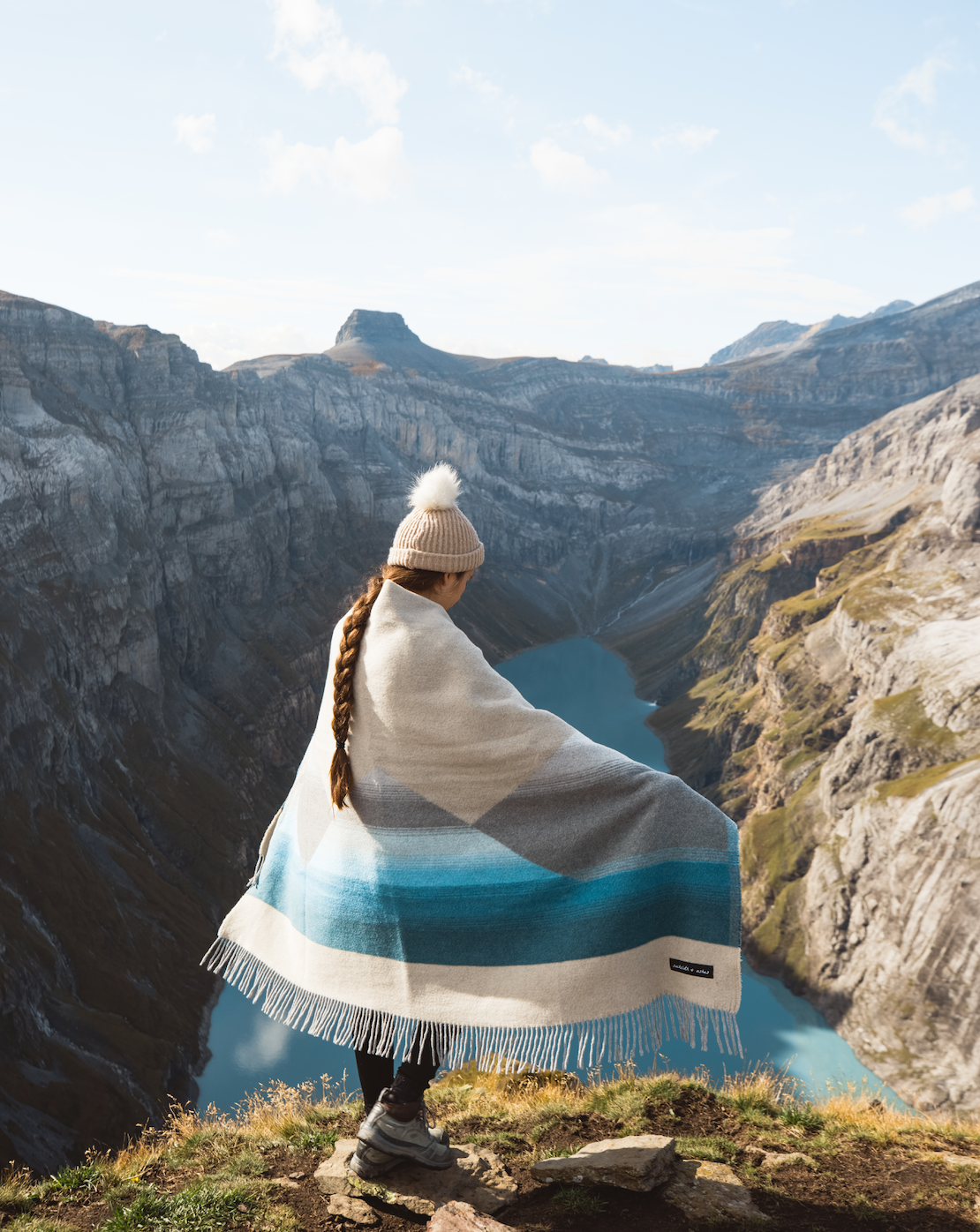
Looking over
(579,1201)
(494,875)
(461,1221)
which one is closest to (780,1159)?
(579,1201)

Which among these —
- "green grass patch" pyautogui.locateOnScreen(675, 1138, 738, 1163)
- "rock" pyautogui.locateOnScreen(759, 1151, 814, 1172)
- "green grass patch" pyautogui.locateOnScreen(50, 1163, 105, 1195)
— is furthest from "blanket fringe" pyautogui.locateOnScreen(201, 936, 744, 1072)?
"green grass patch" pyautogui.locateOnScreen(50, 1163, 105, 1195)

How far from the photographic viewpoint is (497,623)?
152 meters

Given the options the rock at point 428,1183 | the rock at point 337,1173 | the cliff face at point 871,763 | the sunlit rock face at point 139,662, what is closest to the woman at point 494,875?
the rock at point 428,1183

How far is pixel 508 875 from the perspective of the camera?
3.85 meters

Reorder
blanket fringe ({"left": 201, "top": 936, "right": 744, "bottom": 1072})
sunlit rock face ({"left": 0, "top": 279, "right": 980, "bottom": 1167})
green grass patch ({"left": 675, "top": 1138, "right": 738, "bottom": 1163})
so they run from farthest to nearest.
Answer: sunlit rock face ({"left": 0, "top": 279, "right": 980, "bottom": 1167})
green grass patch ({"left": 675, "top": 1138, "right": 738, "bottom": 1163})
blanket fringe ({"left": 201, "top": 936, "right": 744, "bottom": 1072})

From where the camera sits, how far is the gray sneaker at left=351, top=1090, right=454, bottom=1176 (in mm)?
4391

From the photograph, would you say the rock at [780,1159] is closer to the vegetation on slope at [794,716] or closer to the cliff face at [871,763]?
the cliff face at [871,763]

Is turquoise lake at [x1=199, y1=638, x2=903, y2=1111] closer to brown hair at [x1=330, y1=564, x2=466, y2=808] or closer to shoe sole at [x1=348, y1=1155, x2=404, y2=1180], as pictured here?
shoe sole at [x1=348, y1=1155, x2=404, y2=1180]

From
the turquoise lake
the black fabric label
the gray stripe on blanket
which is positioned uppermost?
the gray stripe on blanket

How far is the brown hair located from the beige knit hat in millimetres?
76

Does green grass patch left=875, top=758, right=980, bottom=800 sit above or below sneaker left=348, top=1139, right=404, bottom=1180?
below

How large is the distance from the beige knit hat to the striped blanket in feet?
0.76

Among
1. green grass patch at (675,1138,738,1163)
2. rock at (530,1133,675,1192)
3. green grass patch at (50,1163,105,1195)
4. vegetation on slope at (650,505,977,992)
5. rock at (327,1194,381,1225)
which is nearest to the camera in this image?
rock at (327,1194,381,1225)

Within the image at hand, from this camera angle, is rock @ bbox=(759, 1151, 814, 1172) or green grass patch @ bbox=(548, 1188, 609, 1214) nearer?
green grass patch @ bbox=(548, 1188, 609, 1214)
